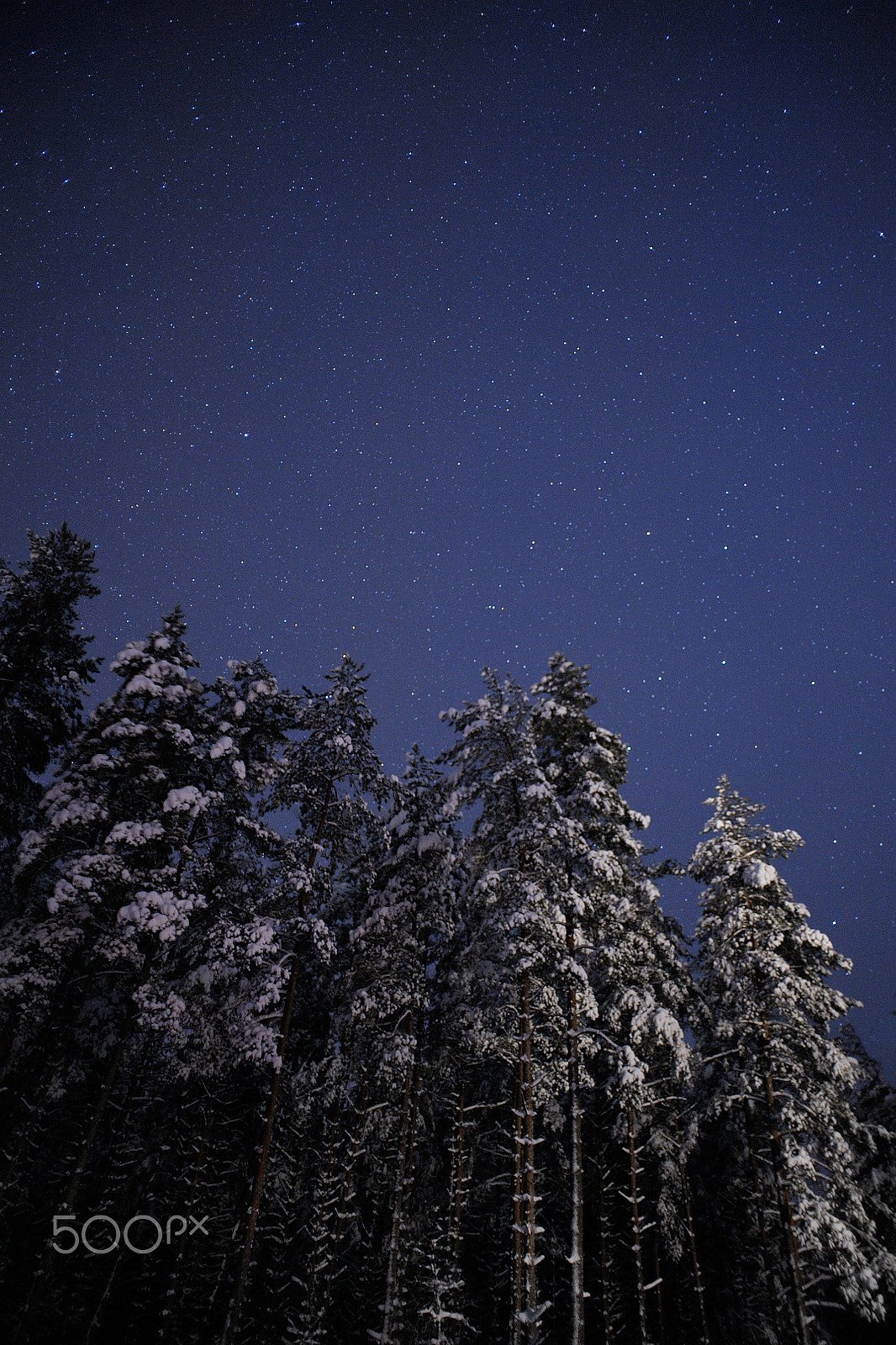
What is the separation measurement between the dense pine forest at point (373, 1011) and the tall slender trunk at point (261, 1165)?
72 mm

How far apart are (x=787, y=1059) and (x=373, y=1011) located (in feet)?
31.6

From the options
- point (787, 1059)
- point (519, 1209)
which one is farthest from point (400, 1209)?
point (787, 1059)

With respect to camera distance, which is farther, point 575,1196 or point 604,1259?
point 604,1259

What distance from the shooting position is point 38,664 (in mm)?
14898

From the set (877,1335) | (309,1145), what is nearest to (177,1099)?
(309,1145)

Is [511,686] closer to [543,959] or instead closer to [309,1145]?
[543,959]

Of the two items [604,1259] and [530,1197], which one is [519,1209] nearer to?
[530,1197]

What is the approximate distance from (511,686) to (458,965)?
7241mm

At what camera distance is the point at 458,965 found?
15.0m

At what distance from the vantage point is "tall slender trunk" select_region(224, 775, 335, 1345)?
1094 centimetres

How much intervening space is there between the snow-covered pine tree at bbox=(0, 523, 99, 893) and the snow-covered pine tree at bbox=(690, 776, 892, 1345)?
17533mm

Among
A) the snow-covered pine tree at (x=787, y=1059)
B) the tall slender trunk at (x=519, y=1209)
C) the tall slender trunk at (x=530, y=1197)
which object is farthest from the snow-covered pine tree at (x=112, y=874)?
the snow-covered pine tree at (x=787, y=1059)

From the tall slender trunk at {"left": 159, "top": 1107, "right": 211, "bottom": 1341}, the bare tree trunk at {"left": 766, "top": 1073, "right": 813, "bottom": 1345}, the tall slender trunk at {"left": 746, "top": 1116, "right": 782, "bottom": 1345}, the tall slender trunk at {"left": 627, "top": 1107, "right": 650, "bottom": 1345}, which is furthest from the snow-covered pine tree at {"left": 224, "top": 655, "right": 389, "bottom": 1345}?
the tall slender trunk at {"left": 746, "top": 1116, "right": 782, "bottom": 1345}

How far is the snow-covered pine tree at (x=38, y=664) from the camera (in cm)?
1481
